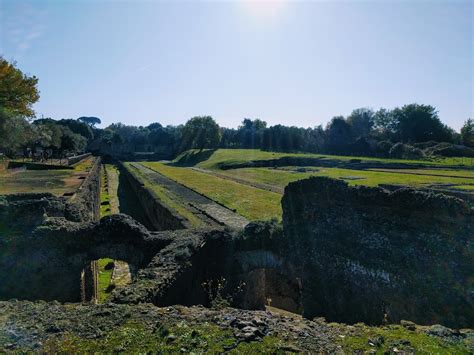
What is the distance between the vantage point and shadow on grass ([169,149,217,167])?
79.4 meters

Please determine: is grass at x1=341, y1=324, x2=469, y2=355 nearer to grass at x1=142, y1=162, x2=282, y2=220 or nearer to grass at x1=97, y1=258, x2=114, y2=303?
grass at x1=97, y1=258, x2=114, y2=303

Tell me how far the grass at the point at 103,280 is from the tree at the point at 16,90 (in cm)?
2488

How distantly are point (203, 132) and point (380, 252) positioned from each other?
81163 mm

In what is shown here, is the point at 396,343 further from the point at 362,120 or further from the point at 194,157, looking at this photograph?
the point at 362,120

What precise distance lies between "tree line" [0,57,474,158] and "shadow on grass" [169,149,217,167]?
4506mm

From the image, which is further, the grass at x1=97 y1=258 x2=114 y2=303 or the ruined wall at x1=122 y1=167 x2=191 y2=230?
the ruined wall at x1=122 y1=167 x2=191 y2=230

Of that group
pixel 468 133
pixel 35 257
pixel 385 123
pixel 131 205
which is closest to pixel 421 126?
pixel 468 133

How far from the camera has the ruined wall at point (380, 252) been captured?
8.57m

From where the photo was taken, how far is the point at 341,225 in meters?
11.2

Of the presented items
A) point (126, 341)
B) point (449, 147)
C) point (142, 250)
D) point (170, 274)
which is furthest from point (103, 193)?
point (449, 147)

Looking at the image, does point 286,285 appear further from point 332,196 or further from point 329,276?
point 332,196

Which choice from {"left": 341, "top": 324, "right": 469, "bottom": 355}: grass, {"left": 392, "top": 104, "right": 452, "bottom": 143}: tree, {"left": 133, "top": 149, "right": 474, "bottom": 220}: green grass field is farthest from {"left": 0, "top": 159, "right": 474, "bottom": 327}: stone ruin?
{"left": 392, "top": 104, "right": 452, "bottom": 143}: tree

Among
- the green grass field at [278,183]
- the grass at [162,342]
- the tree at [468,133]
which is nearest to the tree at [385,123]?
the tree at [468,133]

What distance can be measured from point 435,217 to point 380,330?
359 cm
